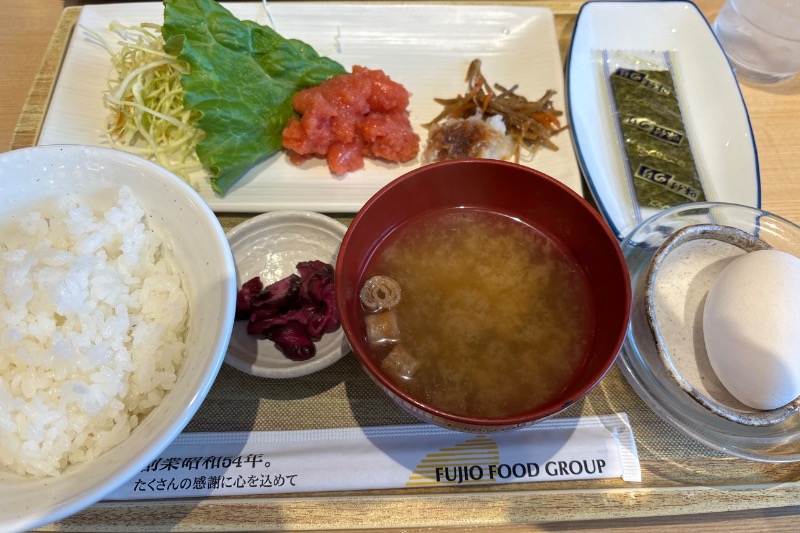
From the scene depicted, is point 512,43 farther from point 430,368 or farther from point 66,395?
point 66,395

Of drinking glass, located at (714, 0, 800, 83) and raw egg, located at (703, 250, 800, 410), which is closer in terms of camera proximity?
raw egg, located at (703, 250, 800, 410)

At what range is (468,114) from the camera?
7.93 feet

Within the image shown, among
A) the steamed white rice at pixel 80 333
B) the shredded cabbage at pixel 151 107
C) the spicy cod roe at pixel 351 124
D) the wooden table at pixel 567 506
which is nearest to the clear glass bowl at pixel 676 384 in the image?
the wooden table at pixel 567 506

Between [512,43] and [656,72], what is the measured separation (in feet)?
2.31

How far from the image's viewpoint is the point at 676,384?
152 centimetres

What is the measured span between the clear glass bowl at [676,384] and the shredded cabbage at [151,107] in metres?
1.87

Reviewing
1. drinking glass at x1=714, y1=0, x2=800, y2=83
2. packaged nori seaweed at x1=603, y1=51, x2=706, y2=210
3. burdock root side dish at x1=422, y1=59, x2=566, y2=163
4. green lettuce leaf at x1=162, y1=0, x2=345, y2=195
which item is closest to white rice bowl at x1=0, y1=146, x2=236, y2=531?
green lettuce leaf at x1=162, y1=0, x2=345, y2=195

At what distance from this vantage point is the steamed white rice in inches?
48.8

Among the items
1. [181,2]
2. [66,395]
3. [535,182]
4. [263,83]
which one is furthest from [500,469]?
[181,2]

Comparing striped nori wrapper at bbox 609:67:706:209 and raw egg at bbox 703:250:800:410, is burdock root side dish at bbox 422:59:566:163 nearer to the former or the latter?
striped nori wrapper at bbox 609:67:706:209

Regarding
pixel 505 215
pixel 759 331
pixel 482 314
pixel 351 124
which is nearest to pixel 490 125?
pixel 351 124

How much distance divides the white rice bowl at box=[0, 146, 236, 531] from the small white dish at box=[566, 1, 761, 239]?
1.53 meters

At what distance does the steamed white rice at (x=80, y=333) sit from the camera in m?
1.24

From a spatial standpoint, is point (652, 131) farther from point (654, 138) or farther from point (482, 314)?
point (482, 314)
